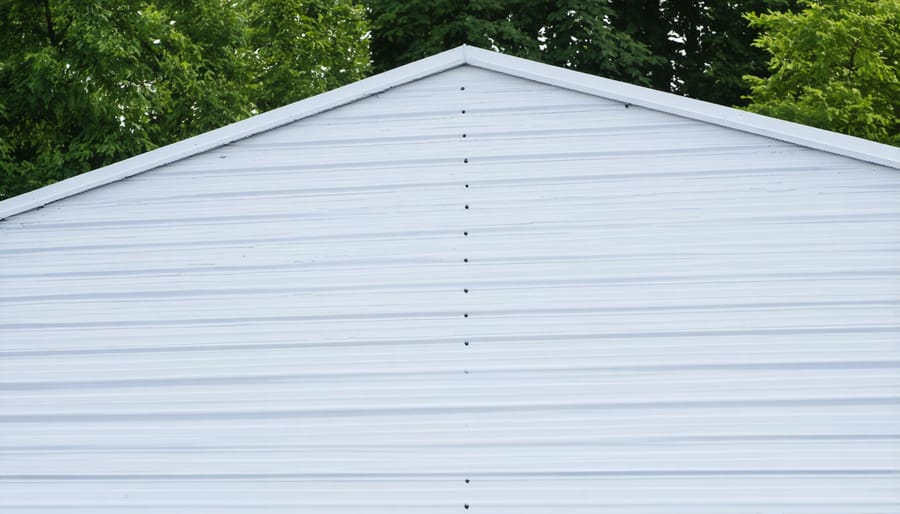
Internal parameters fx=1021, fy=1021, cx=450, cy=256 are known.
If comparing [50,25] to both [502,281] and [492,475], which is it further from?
[492,475]

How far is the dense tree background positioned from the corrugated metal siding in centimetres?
768

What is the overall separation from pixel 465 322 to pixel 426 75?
59.1 inches

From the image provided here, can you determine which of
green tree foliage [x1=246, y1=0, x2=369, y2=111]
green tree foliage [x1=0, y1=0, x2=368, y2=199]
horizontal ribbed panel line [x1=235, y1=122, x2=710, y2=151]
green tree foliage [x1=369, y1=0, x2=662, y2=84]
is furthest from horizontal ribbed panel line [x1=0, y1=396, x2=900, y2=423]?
green tree foliage [x1=369, y1=0, x2=662, y2=84]

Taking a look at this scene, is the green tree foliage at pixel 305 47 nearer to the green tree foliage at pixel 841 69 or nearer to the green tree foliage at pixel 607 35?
the green tree foliage at pixel 607 35

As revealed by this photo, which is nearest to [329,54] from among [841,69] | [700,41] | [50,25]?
[50,25]

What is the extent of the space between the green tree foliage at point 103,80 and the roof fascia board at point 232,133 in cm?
722

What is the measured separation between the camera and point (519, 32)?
19234 mm

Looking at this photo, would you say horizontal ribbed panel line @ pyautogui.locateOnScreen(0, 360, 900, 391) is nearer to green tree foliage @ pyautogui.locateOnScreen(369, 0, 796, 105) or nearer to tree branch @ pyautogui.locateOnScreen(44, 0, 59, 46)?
tree branch @ pyautogui.locateOnScreen(44, 0, 59, 46)

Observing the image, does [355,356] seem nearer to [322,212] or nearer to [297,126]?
[322,212]

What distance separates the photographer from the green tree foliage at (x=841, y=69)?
1567cm

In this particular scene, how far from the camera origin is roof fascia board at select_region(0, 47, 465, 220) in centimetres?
608

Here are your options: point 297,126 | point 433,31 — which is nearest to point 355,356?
point 297,126

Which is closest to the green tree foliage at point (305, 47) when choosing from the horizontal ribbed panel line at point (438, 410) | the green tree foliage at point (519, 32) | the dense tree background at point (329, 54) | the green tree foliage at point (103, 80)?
the dense tree background at point (329, 54)

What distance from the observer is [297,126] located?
618 centimetres
